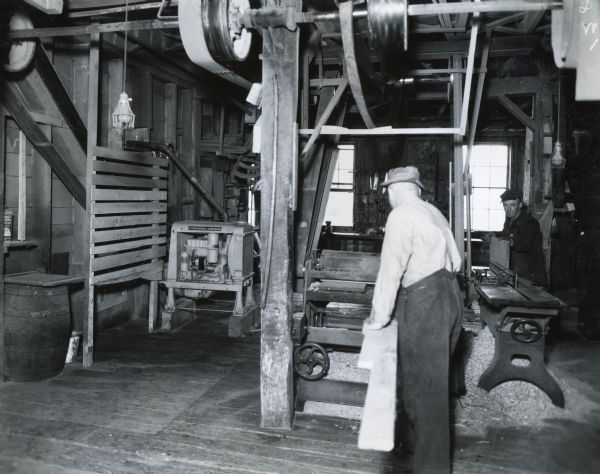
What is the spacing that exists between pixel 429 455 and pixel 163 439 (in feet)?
6.69

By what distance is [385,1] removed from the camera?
11.1 ft

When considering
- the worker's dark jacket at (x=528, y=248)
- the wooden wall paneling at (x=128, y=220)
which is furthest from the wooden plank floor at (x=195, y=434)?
the worker's dark jacket at (x=528, y=248)

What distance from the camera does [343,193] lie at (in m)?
13.8

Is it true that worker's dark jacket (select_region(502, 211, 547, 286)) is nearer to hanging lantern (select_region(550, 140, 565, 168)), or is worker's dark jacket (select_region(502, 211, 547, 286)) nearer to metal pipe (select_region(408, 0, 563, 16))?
hanging lantern (select_region(550, 140, 565, 168))

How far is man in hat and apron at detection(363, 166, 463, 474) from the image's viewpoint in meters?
3.29

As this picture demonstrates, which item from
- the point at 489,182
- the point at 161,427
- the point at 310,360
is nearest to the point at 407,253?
the point at 310,360

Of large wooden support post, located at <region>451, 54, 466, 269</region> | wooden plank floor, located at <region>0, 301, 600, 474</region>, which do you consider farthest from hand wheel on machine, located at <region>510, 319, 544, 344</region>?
large wooden support post, located at <region>451, 54, 466, 269</region>

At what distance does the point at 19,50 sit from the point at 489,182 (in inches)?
447

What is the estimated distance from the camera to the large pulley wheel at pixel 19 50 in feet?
16.9

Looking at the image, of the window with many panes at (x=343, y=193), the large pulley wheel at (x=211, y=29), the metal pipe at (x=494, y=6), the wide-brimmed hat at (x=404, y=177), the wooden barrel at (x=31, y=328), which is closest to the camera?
the metal pipe at (x=494, y=6)

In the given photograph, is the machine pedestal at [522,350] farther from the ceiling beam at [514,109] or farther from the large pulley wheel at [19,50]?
the large pulley wheel at [19,50]

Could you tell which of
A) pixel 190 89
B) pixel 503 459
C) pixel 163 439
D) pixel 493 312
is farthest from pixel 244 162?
pixel 503 459

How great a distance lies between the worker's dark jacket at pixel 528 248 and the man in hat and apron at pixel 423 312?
4040 mm

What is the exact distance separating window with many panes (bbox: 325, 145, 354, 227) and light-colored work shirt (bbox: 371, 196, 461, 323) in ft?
33.9
